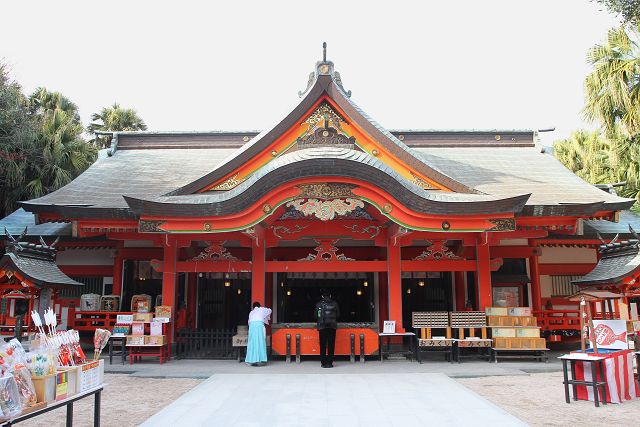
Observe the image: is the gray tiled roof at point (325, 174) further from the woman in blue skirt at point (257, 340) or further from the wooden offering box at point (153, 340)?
the wooden offering box at point (153, 340)

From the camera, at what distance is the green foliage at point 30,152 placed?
650 inches

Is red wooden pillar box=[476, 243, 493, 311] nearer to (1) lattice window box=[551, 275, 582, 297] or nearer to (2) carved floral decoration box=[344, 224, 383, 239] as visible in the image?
(2) carved floral decoration box=[344, 224, 383, 239]

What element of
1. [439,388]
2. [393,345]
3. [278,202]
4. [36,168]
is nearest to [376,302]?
[393,345]

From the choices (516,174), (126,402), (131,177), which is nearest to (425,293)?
(516,174)

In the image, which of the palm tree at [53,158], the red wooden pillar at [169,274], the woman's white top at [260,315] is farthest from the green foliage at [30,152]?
the woman's white top at [260,315]

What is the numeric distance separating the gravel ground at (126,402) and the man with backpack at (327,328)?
2785 mm

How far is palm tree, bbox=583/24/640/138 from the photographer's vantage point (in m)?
14.1

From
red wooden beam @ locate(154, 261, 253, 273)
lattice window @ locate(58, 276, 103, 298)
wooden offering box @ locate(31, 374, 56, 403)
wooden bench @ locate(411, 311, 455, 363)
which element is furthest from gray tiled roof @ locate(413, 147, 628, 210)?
lattice window @ locate(58, 276, 103, 298)

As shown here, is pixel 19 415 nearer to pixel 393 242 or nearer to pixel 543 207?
pixel 393 242

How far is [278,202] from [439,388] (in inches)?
193

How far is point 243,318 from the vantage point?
1510 cm

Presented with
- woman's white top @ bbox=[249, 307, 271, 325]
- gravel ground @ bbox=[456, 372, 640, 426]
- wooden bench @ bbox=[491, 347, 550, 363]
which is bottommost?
gravel ground @ bbox=[456, 372, 640, 426]

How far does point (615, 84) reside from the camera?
1428 cm

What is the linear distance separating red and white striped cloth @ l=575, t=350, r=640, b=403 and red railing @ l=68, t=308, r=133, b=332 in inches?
417
